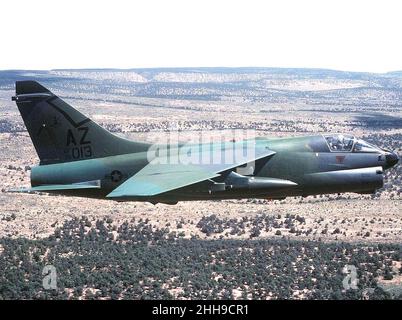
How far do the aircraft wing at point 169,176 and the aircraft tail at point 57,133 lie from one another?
2410mm

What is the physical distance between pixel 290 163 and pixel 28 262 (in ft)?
110

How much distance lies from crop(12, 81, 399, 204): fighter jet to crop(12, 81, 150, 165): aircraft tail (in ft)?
0.18

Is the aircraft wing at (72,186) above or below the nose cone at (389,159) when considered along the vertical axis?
below

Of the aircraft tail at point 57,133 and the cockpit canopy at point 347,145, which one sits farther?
the aircraft tail at point 57,133

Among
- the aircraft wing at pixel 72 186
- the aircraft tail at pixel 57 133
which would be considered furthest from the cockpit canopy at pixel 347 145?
A: the aircraft wing at pixel 72 186

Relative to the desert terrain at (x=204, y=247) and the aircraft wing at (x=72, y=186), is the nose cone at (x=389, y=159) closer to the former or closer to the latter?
the aircraft wing at (x=72, y=186)

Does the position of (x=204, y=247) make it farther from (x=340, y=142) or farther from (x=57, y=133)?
(x=340, y=142)

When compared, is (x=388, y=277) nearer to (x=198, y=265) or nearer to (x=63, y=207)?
(x=198, y=265)

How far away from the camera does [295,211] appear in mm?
90500

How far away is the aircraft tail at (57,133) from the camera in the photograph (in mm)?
33938

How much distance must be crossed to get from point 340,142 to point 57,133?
50.7 ft

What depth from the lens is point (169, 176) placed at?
1219 inches

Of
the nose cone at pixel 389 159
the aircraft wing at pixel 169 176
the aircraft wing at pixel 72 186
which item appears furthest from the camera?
the nose cone at pixel 389 159

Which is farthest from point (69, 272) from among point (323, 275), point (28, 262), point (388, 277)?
point (388, 277)
